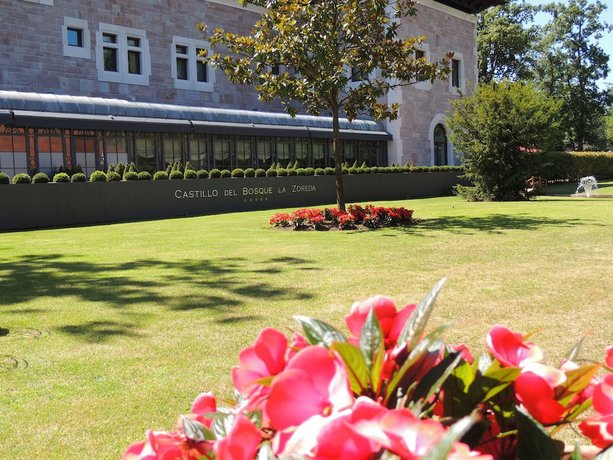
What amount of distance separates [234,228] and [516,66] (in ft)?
148

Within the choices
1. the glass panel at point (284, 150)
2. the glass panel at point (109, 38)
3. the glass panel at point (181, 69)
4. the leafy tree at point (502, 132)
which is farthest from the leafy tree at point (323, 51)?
the glass panel at point (284, 150)

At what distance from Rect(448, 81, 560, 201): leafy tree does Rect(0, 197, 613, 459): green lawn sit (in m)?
10.6

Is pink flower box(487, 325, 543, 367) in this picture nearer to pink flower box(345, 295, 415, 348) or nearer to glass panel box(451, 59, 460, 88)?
pink flower box(345, 295, 415, 348)

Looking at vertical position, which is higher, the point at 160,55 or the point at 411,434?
the point at 160,55

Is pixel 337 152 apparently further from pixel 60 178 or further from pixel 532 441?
pixel 532 441

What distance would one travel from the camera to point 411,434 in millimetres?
726

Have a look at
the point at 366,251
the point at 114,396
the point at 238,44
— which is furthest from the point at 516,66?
the point at 114,396

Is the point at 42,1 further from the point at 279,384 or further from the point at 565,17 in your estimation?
the point at 565,17

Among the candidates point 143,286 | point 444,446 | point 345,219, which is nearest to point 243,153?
point 345,219

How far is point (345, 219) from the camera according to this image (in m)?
15.0

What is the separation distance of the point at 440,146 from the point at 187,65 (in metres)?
17.8

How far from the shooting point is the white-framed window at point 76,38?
25.4m

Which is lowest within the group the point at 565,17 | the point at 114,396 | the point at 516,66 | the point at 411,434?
the point at 114,396

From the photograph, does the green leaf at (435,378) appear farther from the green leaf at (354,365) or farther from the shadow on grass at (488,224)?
the shadow on grass at (488,224)
